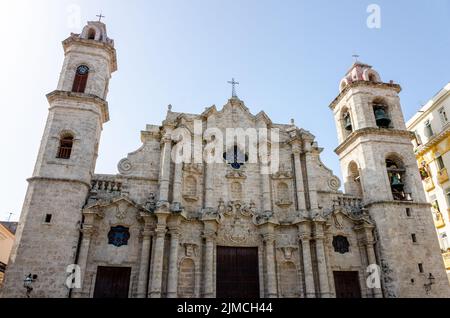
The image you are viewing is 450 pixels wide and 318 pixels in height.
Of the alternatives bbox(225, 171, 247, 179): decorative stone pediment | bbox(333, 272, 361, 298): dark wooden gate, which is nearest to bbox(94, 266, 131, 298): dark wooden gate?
bbox(225, 171, 247, 179): decorative stone pediment

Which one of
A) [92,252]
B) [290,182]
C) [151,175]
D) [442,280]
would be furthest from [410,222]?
[92,252]

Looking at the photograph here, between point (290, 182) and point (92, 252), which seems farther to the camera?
point (290, 182)

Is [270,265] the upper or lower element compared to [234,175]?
lower

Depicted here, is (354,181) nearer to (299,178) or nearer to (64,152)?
(299,178)

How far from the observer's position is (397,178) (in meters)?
21.2

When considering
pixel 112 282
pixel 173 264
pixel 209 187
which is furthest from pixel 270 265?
pixel 112 282

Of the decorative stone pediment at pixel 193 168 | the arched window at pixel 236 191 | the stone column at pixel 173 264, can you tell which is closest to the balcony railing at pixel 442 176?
the arched window at pixel 236 191

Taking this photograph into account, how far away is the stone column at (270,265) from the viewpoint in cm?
1728

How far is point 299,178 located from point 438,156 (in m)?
12.6

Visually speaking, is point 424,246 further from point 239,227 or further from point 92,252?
point 92,252
